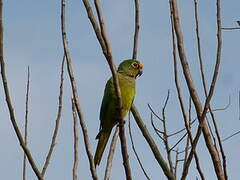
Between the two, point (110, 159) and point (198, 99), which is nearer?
point (198, 99)

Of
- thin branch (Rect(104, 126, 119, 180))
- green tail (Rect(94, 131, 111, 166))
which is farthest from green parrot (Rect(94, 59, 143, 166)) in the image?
thin branch (Rect(104, 126, 119, 180))

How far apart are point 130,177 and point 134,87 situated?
2.99 metres

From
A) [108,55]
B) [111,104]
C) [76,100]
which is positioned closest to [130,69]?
[111,104]

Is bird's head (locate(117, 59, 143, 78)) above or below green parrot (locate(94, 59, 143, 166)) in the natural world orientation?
above

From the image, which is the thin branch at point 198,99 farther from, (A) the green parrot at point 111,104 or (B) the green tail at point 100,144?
(A) the green parrot at point 111,104

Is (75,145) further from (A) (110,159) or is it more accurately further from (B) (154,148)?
(B) (154,148)

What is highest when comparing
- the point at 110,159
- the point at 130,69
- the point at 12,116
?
the point at 12,116

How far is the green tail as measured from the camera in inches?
171

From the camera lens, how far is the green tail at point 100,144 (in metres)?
4.34

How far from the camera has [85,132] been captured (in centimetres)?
270

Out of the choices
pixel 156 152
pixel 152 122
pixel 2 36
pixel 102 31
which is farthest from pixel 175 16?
pixel 152 122

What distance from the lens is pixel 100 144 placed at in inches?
186

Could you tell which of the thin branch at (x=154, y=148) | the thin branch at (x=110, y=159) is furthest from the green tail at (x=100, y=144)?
the thin branch at (x=154, y=148)

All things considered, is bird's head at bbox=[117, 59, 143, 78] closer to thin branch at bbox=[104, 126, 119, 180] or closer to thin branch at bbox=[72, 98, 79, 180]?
thin branch at bbox=[104, 126, 119, 180]
